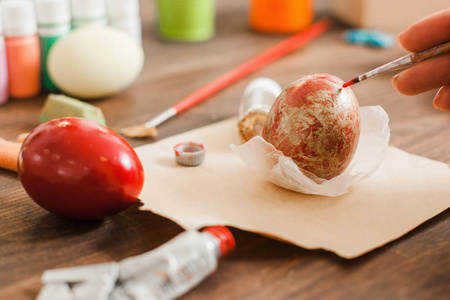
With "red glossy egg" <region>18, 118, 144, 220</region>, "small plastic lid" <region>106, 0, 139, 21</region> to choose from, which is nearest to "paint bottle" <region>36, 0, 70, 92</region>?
"small plastic lid" <region>106, 0, 139, 21</region>

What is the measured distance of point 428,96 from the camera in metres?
1.14

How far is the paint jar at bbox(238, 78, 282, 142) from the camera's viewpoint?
0.87 metres

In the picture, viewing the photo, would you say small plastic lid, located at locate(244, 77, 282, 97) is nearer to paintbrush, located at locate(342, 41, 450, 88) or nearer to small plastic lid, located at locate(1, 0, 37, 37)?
paintbrush, located at locate(342, 41, 450, 88)

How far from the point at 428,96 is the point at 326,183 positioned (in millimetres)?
536

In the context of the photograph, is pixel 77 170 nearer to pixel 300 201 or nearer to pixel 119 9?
pixel 300 201

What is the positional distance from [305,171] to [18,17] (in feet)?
2.16

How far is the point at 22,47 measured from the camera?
107 centimetres

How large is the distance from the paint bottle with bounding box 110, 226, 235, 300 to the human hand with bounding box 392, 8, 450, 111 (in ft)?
1.10

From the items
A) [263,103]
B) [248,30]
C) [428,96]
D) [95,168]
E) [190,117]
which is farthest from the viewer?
[248,30]

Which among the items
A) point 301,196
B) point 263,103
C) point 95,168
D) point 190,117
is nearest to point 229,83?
point 190,117

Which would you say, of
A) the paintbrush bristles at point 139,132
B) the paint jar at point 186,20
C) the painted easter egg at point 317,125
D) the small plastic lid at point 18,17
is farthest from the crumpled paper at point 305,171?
the paint jar at point 186,20

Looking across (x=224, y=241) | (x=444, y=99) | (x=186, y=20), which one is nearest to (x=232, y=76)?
(x=186, y=20)

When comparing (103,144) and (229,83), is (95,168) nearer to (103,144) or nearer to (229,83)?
(103,144)

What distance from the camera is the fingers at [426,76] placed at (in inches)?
26.2
